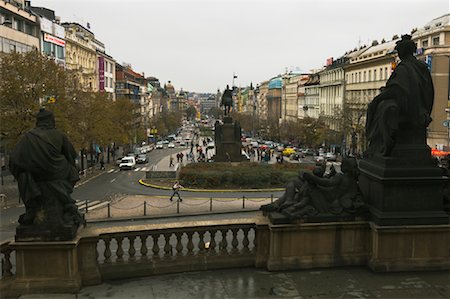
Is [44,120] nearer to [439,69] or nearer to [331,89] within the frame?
[439,69]

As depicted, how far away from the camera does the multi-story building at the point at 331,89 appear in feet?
306

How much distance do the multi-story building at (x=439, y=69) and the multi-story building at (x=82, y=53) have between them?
43311 millimetres

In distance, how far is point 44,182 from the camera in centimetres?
800

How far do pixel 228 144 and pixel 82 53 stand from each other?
132 feet

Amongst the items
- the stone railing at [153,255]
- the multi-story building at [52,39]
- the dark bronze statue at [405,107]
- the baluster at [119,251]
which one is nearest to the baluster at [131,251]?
the stone railing at [153,255]

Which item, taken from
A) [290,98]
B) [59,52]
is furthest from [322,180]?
[290,98]

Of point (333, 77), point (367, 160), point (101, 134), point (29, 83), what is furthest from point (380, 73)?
point (367, 160)

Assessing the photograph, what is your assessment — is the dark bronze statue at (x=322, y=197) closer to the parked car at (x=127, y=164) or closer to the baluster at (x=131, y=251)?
the baluster at (x=131, y=251)

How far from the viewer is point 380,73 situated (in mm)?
73688

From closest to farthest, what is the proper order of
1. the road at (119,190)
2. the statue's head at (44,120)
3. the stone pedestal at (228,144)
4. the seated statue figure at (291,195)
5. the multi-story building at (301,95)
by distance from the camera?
the statue's head at (44,120) → the seated statue figure at (291,195) → the road at (119,190) → the stone pedestal at (228,144) → the multi-story building at (301,95)

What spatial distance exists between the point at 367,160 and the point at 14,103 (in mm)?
30347

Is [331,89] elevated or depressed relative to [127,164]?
elevated

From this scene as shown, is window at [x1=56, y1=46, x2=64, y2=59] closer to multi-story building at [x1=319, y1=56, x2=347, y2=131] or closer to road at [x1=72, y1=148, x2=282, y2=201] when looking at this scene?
road at [x1=72, y1=148, x2=282, y2=201]

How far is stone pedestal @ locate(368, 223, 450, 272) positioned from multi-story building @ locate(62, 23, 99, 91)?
58.5 metres
